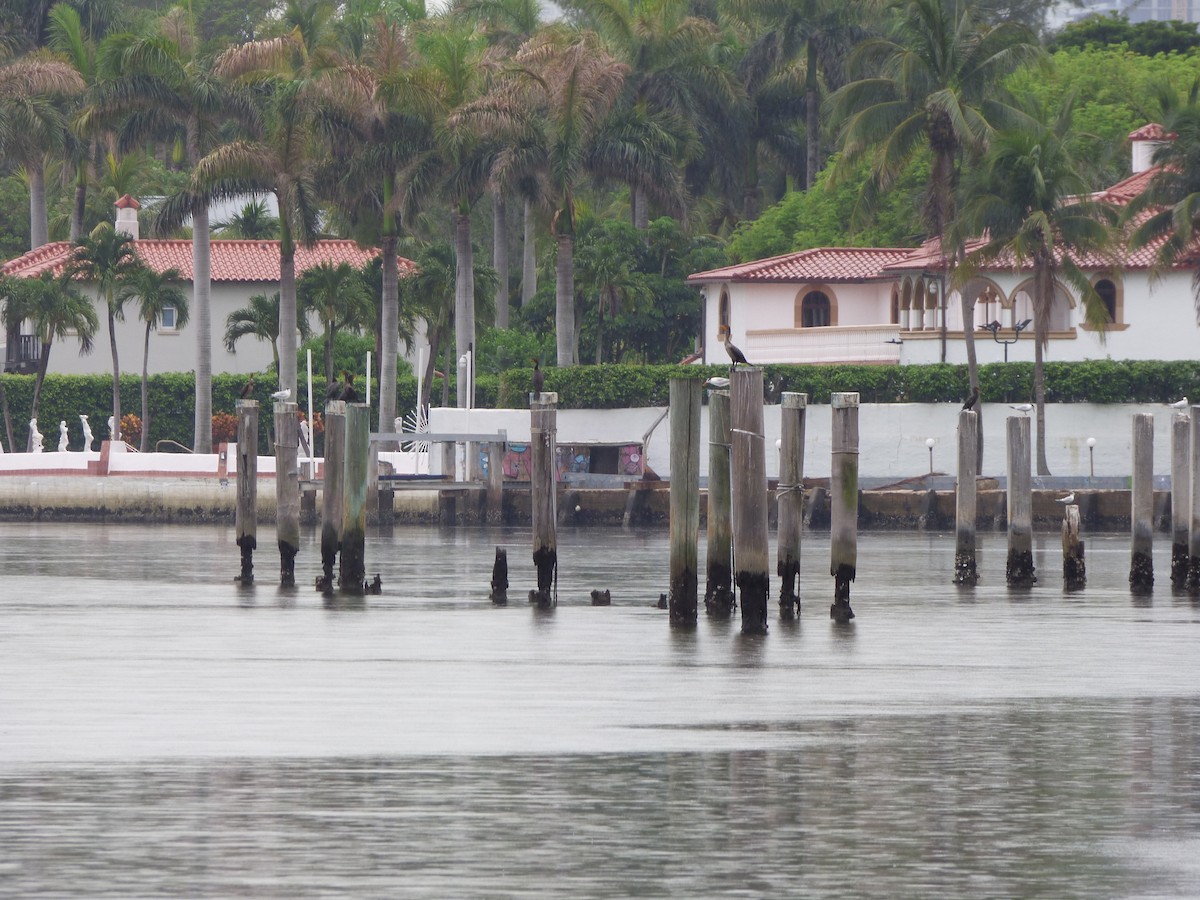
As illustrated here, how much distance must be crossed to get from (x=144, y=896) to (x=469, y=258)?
52.9 metres

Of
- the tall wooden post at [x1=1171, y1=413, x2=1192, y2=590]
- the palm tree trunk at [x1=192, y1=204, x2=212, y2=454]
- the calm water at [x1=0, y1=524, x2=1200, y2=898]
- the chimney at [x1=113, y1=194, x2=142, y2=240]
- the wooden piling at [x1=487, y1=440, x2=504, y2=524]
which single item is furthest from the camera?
the chimney at [x1=113, y1=194, x2=142, y2=240]

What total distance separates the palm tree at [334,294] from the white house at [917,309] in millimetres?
10752

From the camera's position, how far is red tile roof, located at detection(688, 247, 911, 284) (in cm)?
7150

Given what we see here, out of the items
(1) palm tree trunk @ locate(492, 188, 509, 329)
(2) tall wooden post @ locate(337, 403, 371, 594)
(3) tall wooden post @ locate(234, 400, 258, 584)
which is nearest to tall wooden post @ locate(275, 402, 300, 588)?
(3) tall wooden post @ locate(234, 400, 258, 584)

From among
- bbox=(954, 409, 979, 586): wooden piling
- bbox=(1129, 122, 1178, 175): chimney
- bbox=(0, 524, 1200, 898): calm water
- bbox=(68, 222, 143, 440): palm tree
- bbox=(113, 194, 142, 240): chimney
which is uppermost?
bbox=(1129, 122, 1178, 175): chimney

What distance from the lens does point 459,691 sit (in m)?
22.7

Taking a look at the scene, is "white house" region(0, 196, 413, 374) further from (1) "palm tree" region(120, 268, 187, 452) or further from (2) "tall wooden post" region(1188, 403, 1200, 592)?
(2) "tall wooden post" region(1188, 403, 1200, 592)

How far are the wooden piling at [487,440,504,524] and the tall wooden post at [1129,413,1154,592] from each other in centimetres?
2695

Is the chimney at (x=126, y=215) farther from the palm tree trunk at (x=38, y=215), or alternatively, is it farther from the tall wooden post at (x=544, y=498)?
the tall wooden post at (x=544, y=498)

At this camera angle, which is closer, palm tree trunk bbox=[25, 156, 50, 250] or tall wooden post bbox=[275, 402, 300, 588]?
tall wooden post bbox=[275, 402, 300, 588]

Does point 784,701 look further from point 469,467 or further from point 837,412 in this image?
point 469,467

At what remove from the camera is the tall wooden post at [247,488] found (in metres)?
37.2

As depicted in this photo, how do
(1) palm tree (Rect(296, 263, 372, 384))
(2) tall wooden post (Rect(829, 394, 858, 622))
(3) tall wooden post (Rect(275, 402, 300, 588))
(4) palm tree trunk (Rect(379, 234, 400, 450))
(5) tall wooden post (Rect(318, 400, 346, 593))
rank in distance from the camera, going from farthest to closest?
(1) palm tree (Rect(296, 263, 372, 384))
(4) palm tree trunk (Rect(379, 234, 400, 450))
(3) tall wooden post (Rect(275, 402, 300, 588))
(5) tall wooden post (Rect(318, 400, 346, 593))
(2) tall wooden post (Rect(829, 394, 858, 622))

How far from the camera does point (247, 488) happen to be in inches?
1474
